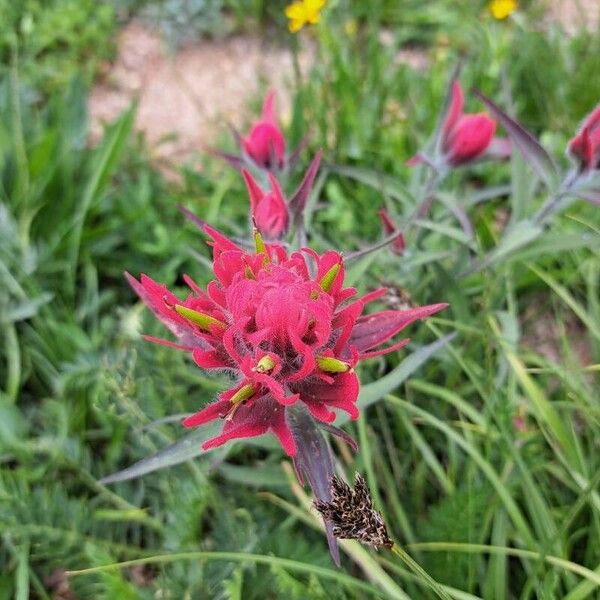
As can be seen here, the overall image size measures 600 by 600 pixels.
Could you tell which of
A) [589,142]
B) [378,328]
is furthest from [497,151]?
[378,328]

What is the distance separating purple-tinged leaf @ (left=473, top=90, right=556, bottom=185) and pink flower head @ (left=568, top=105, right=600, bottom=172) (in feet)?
0.17

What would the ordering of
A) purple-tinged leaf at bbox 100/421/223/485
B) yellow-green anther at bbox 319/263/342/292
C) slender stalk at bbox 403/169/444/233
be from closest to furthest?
yellow-green anther at bbox 319/263/342/292 < purple-tinged leaf at bbox 100/421/223/485 < slender stalk at bbox 403/169/444/233

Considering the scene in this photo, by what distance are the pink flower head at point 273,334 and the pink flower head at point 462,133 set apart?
533mm

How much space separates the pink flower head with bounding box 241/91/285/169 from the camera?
125cm

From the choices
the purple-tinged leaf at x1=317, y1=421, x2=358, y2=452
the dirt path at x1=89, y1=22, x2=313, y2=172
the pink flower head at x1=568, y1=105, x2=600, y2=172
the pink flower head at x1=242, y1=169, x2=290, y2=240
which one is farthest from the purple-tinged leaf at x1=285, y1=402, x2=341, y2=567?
the dirt path at x1=89, y1=22, x2=313, y2=172

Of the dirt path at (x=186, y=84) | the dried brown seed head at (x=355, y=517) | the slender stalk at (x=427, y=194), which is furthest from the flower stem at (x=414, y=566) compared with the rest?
the dirt path at (x=186, y=84)

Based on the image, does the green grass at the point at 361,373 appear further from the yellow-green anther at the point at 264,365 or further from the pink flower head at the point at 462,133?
the yellow-green anther at the point at 264,365

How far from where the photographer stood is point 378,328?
90 cm

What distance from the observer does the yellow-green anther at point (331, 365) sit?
2.55 feet

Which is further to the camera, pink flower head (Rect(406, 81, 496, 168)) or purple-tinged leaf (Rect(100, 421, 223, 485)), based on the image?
pink flower head (Rect(406, 81, 496, 168))

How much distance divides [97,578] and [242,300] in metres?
0.73

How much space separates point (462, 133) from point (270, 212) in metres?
0.45

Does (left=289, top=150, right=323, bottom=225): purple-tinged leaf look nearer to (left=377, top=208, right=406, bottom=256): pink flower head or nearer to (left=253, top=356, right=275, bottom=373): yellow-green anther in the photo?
(left=377, top=208, right=406, bottom=256): pink flower head

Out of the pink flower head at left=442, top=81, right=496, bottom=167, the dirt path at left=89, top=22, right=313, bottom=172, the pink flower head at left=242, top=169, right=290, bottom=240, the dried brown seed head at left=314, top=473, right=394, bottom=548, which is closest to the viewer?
the dried brown seed head at left=314, top=473, right=394, bottom=548
